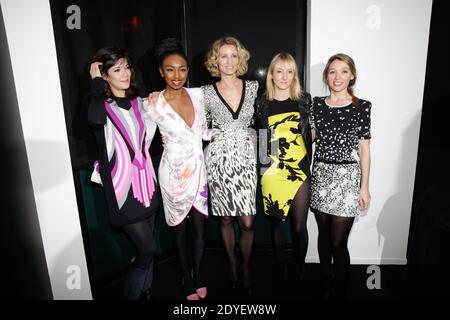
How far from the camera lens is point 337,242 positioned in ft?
6.21

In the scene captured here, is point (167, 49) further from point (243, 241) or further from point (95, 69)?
point (243, 241)

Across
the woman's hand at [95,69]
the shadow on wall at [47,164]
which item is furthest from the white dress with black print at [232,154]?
the shadow on wall at [47,164]

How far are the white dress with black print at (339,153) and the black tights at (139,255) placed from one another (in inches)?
45.7

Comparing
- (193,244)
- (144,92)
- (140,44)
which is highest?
(140,44)

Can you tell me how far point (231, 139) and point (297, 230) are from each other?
0.85m

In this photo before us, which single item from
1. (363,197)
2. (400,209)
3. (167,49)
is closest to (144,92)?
(167,49)

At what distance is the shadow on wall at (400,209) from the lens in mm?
2289

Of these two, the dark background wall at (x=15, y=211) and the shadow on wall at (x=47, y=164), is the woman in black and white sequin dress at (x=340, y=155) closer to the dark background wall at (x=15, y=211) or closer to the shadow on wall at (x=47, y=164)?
the shadow on wall at (x=47, y=164)

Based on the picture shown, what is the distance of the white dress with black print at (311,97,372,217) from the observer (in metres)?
1.77

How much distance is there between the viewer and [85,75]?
1.97 metres

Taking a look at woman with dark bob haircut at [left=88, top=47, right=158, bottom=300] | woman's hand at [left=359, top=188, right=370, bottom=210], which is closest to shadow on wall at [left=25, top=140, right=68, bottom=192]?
woman with dark bob haircut at [left=88, top=47, right=158, bottom=300]

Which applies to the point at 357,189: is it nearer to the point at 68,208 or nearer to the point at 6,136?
the point at 68,208

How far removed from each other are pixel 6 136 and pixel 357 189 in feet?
7.09

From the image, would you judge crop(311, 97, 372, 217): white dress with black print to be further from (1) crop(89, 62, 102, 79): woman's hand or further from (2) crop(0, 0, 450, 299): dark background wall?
(1) crop(89, 62, 102, 79): woman's hand
